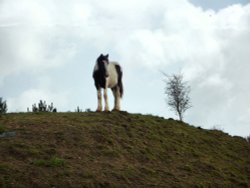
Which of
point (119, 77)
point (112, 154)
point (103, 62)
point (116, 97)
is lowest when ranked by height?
point (112, 154)

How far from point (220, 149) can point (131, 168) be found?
21.2 feet

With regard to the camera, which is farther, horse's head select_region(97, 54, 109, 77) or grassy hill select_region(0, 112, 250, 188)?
horse's head select_region(97, 54, 109, 77)

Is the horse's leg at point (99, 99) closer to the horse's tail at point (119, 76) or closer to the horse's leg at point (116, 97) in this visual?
the horse's leg at point (116, 97)

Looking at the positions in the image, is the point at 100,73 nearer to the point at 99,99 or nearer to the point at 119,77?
the point at 99,99

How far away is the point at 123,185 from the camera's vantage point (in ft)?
42.7

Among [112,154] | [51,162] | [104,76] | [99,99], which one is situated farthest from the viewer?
[99,99]

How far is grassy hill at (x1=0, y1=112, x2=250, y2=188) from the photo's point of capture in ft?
42.5

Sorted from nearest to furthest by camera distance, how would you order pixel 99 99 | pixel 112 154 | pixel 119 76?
pixel 112 154 → pixel 99 99 → pixel 119 76

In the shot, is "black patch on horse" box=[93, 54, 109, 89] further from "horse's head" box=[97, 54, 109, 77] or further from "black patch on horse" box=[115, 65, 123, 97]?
"black patch on horse" box=[115, 65, 123, 97]

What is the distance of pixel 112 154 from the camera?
1513cm

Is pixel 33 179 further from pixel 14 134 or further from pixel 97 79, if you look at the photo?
pixel 97 79

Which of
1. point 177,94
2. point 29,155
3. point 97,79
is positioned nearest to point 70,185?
point 29,155

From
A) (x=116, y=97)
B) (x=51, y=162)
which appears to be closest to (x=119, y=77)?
(x=116, y=97)

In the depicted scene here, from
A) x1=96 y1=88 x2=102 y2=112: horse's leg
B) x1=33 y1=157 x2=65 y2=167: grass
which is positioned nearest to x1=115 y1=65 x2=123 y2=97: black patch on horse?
x1=96 y1=88 x2=102 y2=112: horse's leg
